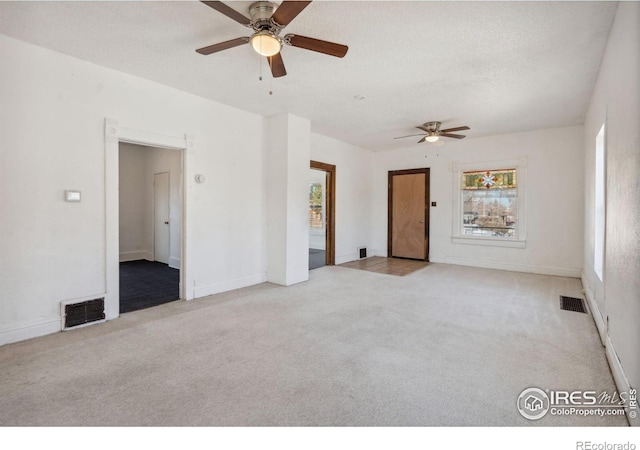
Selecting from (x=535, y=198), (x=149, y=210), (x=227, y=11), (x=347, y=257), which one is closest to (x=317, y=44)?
(x=227, y=11)

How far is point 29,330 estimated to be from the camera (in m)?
3.00

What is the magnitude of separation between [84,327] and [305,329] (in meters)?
2.29

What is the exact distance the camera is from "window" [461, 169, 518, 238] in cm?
630

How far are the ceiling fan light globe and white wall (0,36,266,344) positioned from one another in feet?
6.93

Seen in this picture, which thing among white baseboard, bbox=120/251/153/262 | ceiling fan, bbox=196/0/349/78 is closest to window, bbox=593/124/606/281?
ceiling fan, bbox=196/0/349/78

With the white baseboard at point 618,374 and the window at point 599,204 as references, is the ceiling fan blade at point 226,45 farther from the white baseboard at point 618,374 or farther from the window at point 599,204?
the window at point 599,204

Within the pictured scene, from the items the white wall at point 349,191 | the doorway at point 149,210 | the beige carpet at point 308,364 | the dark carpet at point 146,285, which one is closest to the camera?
the beige carpet at point 308,364

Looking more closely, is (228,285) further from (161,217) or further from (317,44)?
(317,44)

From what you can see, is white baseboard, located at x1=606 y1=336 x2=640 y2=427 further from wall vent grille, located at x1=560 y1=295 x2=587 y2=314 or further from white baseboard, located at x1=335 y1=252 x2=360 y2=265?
white baseboard, located at x1=335 y1=252 x2=360 y2=265

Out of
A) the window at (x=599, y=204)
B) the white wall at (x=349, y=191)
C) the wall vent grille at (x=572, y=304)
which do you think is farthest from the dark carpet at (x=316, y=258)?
the window at (x=599, y=204)

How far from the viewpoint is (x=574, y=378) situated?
2287mm

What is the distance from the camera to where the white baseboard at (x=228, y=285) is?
441cm

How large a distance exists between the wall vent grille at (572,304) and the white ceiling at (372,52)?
2705 mm

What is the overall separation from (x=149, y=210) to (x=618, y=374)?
7902mm
